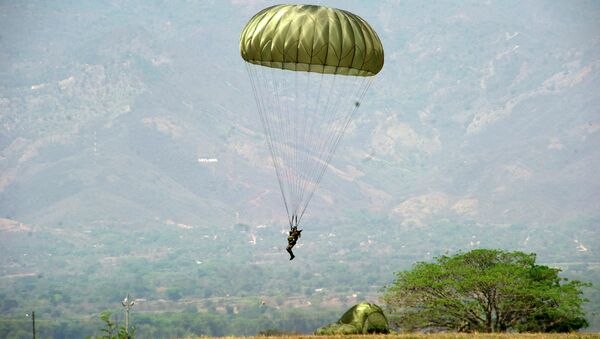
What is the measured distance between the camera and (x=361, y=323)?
52969mm

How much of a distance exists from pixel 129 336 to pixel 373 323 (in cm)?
1569

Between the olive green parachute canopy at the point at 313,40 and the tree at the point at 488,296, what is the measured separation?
21.8 metres

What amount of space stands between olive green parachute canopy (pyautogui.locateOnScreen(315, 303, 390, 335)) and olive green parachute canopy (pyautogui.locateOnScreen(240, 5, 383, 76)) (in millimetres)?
12070

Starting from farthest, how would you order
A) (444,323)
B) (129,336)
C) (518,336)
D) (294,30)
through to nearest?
(444,323), (294,30), (518,336), (129,336)

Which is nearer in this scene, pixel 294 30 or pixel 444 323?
pixel 294 30

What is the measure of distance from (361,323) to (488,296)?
74.1 feet

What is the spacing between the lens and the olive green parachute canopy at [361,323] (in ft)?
172

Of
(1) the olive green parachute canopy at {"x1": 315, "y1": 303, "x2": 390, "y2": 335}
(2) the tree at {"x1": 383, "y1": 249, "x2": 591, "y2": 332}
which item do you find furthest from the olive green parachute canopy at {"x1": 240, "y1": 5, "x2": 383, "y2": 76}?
(2) the tree at {"x1": 383, "y1": 249, "x2": 591, "y2": 332}

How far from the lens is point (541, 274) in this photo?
74.4 m

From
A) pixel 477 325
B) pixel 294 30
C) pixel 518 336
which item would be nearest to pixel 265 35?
pixel 294 30

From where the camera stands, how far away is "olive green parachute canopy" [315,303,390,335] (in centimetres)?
5250

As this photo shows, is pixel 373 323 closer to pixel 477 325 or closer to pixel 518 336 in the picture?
pixel 518 336

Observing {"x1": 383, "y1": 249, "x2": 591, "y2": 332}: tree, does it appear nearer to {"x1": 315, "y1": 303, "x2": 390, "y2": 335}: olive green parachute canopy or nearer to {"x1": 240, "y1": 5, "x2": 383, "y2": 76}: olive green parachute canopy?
{"x1": 315, "y1": 303, "x2": 390, "y2": 335}: olive green parachute canopy

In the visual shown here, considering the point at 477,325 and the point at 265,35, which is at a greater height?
the point at 265,35
